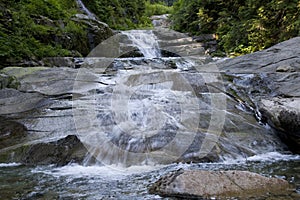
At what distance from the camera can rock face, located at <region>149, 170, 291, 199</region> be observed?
3.03 metres

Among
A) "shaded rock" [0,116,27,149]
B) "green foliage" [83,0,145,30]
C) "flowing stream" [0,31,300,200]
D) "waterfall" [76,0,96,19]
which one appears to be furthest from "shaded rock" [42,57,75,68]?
"green foliage" [83,0,145,30]

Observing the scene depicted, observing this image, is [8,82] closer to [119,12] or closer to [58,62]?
[58,62]

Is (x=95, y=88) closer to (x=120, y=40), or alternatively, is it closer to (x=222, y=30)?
(x=120, y=40)

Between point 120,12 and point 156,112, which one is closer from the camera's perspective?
point 156,112

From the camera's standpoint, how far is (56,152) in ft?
15.1

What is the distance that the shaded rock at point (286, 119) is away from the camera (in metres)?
4.99

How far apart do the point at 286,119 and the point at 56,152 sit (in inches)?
150

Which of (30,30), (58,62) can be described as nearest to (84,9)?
(30,30)

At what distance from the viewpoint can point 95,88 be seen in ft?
23.7

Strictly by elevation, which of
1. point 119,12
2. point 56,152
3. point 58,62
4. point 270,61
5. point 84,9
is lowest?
point 56,152

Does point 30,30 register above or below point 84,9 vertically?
below

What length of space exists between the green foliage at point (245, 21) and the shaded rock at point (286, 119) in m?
6.47

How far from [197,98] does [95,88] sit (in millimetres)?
2445

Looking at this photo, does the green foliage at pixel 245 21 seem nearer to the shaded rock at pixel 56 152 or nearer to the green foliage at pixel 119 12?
the green foliage at pixel 119 12
